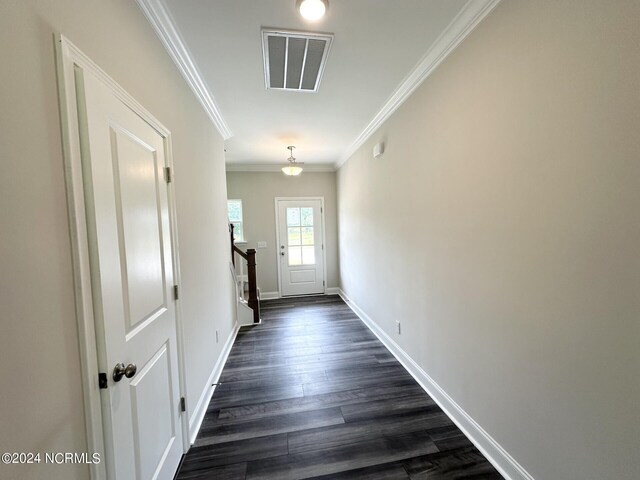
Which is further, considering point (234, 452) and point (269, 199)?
point (269, 199)

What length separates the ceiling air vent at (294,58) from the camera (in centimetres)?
167

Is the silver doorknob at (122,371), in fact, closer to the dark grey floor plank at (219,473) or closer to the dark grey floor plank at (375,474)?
the dark grey floor plank at (219,473)

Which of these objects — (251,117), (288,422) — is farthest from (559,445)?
(251,117)

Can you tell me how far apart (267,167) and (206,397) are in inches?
156

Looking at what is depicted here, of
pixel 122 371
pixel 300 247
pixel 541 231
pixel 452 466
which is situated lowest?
pixel 452 466

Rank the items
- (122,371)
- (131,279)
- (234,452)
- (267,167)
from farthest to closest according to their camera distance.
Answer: (267,167), (234,452), (131,279), (122,371)

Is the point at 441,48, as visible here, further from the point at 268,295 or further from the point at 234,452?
the point at 268,295

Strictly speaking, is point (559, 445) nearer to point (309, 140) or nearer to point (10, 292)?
point (10, 292)

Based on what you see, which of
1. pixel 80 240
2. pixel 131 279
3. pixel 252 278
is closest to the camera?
pixel 80 240

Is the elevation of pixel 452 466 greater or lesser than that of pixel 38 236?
lesser

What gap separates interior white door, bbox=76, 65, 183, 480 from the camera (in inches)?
35.7

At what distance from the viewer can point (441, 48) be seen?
5.80 feet

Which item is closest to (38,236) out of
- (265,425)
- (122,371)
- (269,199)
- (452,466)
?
(122,371)

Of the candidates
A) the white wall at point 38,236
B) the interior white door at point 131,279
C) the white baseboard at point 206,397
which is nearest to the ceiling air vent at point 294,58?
the white wall at point 38,236
